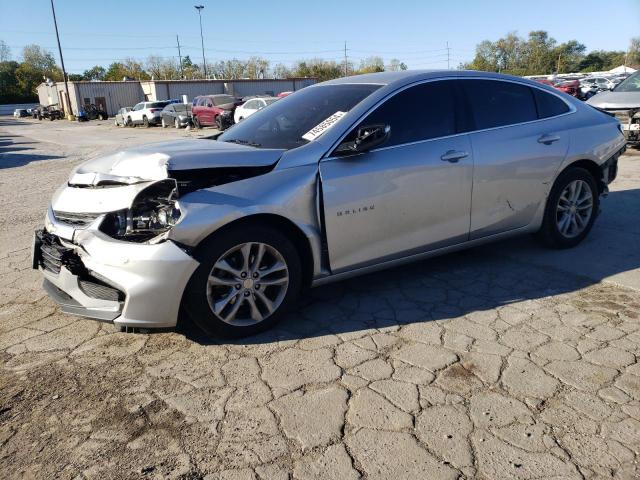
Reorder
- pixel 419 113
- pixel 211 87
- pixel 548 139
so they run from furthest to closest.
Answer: pixel 211 87 → pixel 548 139 → pixel 419 113

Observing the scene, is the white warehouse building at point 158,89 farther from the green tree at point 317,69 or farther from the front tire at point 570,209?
the front tire at point 570,209

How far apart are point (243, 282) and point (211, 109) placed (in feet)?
85.0

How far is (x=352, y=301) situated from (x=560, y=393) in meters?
1.68

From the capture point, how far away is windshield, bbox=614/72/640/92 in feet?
36.6

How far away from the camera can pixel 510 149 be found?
439 centimetres

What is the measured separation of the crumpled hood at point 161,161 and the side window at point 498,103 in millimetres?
1772

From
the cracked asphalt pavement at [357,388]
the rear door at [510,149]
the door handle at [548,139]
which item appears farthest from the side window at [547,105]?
the cracked asphalt pavement at [357,388]

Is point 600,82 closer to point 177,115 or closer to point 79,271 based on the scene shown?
point 177,115

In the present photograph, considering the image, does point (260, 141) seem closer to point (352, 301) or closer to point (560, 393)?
point (352, 301)

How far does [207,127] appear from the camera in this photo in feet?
98.0

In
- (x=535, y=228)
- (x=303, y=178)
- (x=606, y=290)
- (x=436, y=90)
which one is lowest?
(x=606, y=290)

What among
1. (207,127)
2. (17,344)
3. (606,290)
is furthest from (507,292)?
(207,127)

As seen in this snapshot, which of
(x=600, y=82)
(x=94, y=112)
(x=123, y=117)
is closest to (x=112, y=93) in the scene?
(x=94, y=112)

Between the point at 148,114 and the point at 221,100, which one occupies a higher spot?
the point at 221,100
